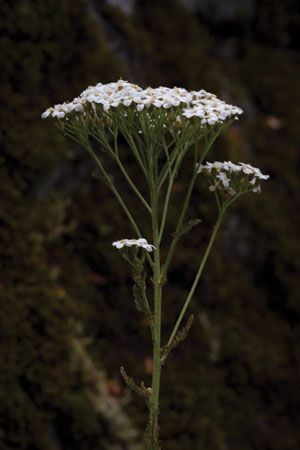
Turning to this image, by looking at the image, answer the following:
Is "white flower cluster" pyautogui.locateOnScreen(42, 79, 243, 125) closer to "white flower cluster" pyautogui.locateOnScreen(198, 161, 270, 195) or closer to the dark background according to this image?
"white flower cluster" pyautogui.locateOnScreen(198, 161, 270, 195)

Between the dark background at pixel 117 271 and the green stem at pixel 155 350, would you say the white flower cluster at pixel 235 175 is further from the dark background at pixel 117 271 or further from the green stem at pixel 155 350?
the dark background at pixel 117 271

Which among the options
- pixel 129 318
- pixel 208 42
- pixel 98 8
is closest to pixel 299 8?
pixel 208 42

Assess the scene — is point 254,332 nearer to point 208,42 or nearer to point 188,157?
point 188,157

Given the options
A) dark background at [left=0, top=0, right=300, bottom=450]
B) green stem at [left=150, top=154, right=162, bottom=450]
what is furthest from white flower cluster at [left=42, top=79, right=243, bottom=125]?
dark background at [left=0, top=0, right=300, bottom=450]

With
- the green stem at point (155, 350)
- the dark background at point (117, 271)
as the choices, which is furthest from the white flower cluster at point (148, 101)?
the dark background at point (117, 271)

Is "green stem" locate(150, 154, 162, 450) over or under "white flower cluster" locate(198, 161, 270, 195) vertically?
under

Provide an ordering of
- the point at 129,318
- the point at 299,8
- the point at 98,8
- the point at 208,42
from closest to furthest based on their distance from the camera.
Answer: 1. the point at 129,318
2. the point at 98,8
3. the point at 208,42
4. the point at 299,8
